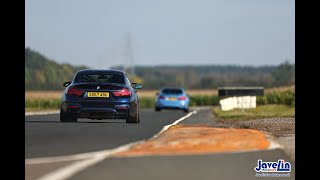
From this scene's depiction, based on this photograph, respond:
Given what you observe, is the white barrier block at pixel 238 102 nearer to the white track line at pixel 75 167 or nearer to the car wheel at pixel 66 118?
the car wheel at pixel 66 118

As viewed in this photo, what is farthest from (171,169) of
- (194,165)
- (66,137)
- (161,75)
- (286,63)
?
(161,75)

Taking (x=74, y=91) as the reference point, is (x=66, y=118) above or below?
below

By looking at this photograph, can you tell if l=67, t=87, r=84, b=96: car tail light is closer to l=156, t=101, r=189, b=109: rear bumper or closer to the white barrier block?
l=156, t=101, r=189, b=109: rear bumper

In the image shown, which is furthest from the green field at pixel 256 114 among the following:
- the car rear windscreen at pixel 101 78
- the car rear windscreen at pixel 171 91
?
the car rear windscreen at pixel 101 78

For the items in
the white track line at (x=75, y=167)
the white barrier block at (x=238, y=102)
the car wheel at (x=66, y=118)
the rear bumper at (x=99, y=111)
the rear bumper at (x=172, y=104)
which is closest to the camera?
the white track line at (x=75, y=167)

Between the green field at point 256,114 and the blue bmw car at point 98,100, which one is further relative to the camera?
the green field at point 256,114

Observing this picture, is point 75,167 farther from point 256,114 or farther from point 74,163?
point 256,114

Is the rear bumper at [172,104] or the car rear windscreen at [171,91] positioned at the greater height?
the car rear windscreen at [171,91]

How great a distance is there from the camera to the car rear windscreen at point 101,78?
19.5 meters

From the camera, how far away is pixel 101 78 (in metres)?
19.8

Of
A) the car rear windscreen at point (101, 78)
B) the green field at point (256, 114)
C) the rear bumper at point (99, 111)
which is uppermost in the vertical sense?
the car rear windscreen at point (101, 78)

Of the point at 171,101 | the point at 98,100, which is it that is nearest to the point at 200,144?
the point at 98,100
